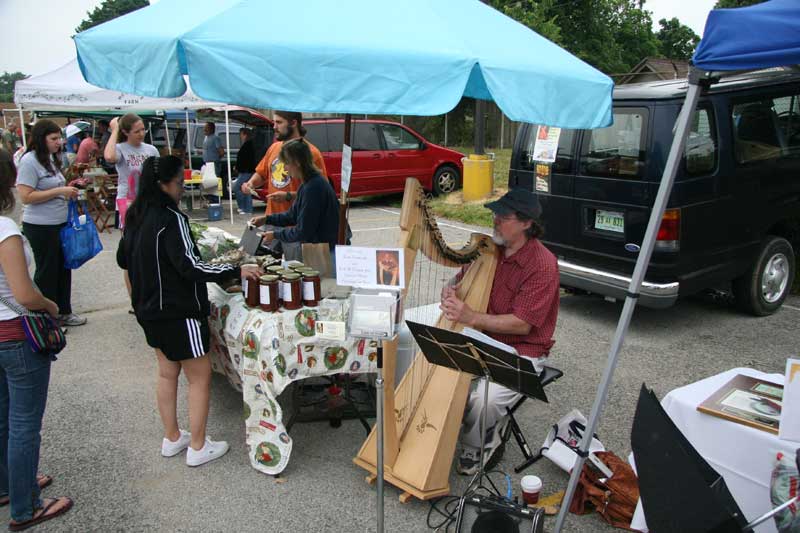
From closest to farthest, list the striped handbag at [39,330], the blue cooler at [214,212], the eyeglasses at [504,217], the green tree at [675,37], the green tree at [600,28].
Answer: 1. the striped handbag at [39,330]
2. the eyeglasses at [504,217]
3. the blue cooler at [214,212]
4. the green tree at [600,28]
5. the green tree at [675,37]

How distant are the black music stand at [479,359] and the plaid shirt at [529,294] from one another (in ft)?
2.27

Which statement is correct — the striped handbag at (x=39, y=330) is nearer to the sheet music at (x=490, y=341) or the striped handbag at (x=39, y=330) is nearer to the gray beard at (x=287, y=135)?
the sheet music at (x=490, y=341)

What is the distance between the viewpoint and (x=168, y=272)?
3.00 meters

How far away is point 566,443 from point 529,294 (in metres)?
0.88

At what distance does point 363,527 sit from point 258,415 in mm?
824

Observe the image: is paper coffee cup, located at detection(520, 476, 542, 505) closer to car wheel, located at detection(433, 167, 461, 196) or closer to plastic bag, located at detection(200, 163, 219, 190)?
plastic bag, located at detection(200, 163, 219, 190)

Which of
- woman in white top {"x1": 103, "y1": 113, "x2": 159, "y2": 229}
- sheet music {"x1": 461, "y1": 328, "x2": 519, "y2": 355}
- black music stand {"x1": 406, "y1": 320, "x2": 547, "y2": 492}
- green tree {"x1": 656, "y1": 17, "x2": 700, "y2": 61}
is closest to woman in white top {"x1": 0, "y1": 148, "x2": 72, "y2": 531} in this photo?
black music stand {"x1": 406, "y1": 320, "x2": 547, "y2": 492}

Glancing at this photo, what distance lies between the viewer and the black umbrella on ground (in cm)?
168

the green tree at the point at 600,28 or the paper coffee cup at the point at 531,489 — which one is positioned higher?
the green tree at the point at 600,28

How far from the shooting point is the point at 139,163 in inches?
228

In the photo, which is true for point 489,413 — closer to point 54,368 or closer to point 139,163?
point 54,368

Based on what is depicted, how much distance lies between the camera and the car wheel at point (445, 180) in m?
12.8

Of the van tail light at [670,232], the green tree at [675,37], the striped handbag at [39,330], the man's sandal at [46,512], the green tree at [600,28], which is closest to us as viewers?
the striped handbag at [39,330]

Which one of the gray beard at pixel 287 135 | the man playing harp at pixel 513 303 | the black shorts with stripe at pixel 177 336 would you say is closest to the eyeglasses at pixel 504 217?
the man playing harp at pixel 513 303
